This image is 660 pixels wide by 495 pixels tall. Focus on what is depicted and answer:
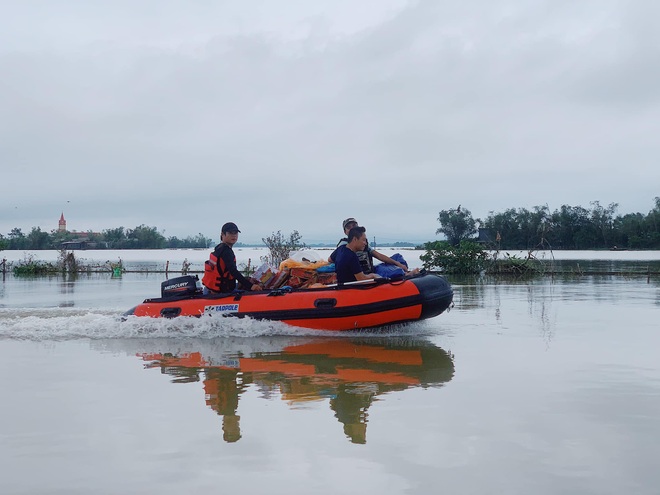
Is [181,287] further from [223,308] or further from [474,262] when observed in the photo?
[474,262]

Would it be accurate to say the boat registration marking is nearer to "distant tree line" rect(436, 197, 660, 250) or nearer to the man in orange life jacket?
the man in orange life jacket

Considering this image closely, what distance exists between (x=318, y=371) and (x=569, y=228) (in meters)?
87.2

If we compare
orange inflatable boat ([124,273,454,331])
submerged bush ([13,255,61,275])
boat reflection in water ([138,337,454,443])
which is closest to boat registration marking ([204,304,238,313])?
orange inflatable boat ([124,273,454,331])

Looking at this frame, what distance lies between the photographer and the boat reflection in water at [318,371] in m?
5.23

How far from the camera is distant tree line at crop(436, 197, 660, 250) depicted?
269ft

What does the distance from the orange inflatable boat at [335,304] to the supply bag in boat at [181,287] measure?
1.01 ft

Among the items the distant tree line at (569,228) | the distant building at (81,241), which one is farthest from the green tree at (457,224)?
the distant building at (81,241)

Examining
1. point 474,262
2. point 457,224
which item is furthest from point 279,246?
point 457,224

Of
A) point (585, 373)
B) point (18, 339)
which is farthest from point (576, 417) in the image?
point (18, 339)

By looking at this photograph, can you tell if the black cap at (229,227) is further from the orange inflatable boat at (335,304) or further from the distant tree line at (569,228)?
the distant tree line at (569,228)

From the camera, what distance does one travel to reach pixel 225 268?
31.9 feet

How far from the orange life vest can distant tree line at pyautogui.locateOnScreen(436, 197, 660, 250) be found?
72153 millimetres

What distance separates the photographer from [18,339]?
8.88 meters

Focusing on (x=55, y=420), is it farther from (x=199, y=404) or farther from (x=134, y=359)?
(x=134, y=359)
